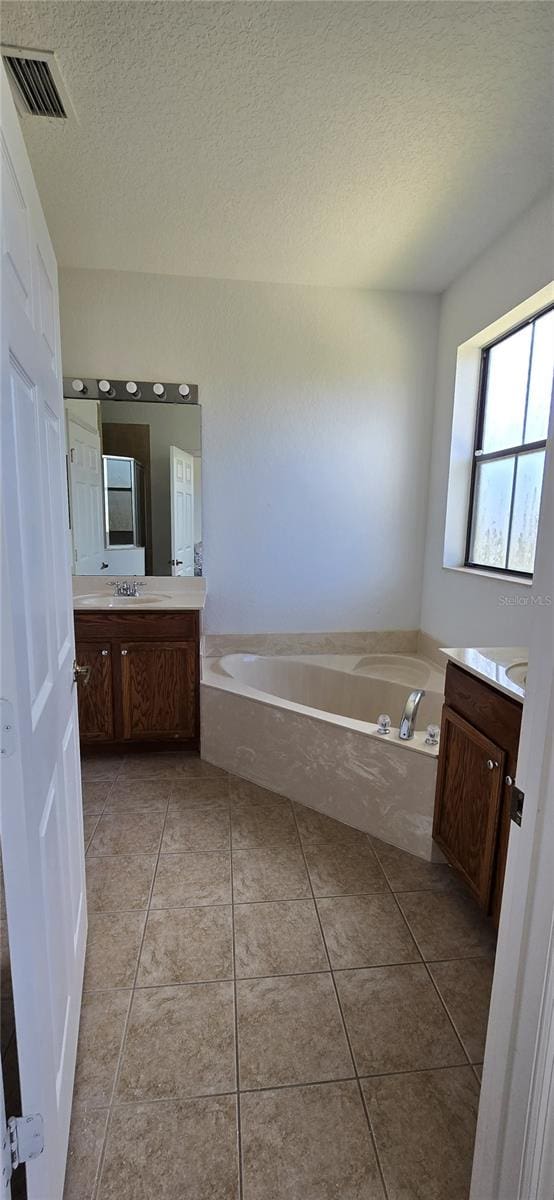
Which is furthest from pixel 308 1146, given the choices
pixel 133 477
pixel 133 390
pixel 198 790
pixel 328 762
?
pixel 133 390

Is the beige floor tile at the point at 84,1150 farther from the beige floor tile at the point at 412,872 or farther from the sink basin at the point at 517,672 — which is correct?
the sink basin at the point at 517,672

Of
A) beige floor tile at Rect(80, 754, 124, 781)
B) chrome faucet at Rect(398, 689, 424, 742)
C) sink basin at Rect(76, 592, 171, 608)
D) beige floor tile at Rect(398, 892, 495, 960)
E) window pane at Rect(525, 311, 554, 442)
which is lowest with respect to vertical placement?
beige floor tile at Rect(80, 754, 124, 781)

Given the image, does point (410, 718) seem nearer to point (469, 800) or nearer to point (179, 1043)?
point (469, 800)

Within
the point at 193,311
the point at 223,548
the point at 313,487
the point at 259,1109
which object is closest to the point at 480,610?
the point at 313,487

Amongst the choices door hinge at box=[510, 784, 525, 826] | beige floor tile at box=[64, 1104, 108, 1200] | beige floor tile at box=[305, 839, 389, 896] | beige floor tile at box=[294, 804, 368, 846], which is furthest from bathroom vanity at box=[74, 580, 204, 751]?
door hinge at box=[510, 784, 525, 826]

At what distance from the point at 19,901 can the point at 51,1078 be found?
395 mm

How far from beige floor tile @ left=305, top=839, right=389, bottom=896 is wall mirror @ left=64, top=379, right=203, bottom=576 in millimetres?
1681

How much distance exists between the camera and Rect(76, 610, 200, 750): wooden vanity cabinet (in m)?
2.54

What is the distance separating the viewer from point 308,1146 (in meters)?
1.04

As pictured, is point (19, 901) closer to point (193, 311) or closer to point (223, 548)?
point (223, 548)

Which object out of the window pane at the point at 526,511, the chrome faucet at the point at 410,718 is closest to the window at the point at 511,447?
the window pane at the point at 526,511

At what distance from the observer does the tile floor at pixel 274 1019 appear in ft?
3.33

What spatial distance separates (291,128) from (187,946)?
266cm

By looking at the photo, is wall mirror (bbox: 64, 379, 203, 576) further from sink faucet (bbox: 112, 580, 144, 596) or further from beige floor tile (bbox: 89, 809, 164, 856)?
beige floor tile (bbox: 89, 809, 164, 856)
